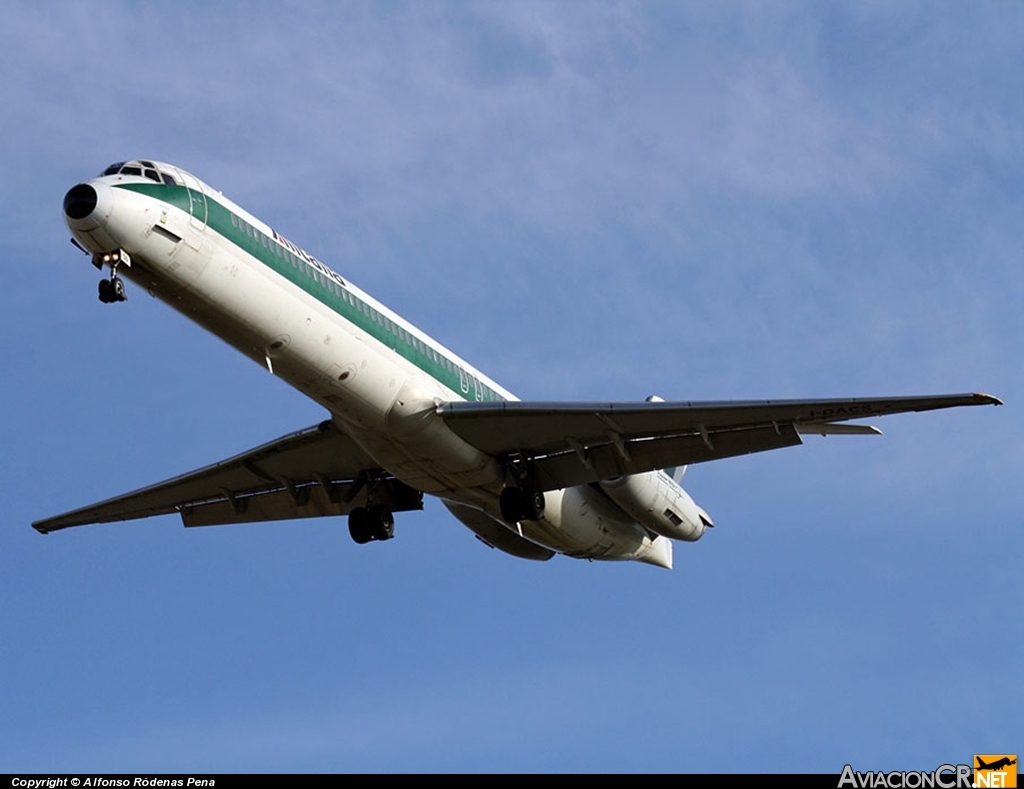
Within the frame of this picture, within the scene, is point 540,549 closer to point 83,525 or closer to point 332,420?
point 332,420

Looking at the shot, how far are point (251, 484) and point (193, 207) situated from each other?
8.82 metres

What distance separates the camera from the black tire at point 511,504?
2950cm

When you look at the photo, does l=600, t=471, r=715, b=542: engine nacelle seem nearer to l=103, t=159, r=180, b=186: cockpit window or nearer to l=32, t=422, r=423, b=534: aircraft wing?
l=32, t=422, r=423, b=534: aircraft wing

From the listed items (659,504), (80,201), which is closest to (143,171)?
(80,201)

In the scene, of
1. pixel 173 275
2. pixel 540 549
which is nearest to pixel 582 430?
pixel 540 549

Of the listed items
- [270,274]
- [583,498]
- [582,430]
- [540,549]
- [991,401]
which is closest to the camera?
[991,401]

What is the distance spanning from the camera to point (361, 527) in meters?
31.3

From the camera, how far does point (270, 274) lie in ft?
85.8

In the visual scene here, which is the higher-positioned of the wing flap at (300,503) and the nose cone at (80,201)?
the nose cone at (80,201)

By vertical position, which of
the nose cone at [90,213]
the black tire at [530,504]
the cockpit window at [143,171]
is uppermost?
the cockpit window at [143,171]

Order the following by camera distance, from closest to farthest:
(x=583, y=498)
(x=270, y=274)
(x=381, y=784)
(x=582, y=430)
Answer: (x=381, y=784), (x=270, y=274), (x=582, y=430), (x=583, y=498)

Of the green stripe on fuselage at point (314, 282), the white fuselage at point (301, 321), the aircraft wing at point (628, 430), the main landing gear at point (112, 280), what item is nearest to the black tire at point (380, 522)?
the white fuselage at point (301, 321)

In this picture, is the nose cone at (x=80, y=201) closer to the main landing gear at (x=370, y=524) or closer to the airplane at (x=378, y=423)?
the airplane at (x=378, y=423)

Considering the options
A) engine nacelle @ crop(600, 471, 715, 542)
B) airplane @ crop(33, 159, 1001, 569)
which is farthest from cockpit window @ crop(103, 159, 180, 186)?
engine nacelle @ crop(600, 471, 715, 542)
